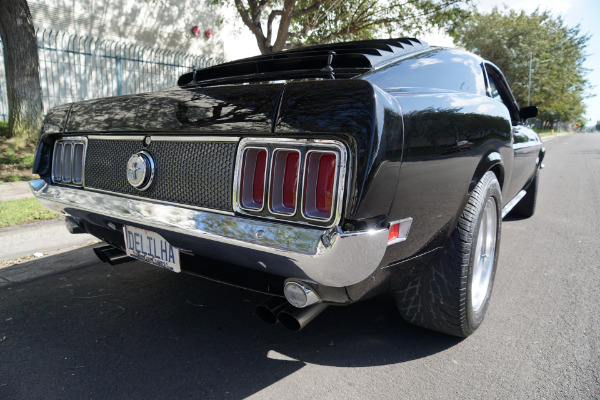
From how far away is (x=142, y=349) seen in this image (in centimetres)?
217

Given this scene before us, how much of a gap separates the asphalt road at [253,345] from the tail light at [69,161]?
0.81 meters

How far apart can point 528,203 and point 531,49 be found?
34185 millimetres

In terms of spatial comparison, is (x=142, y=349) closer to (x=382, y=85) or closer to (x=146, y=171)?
(x=146, y=171)

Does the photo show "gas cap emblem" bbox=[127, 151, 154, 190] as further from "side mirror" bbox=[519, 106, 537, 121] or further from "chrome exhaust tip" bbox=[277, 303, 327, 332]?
"side mirror" bbox=[519, 106, 537, 121]

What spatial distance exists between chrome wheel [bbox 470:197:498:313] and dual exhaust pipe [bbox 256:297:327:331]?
3.93ft

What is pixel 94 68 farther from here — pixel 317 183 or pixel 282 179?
pixel 317 183

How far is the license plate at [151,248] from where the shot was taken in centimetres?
200

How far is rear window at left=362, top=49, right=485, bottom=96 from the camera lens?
209cm

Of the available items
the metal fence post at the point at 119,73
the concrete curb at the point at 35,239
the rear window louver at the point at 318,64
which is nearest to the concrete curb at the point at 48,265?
the concrete curb at the point at 35,239

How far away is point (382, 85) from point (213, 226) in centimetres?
100

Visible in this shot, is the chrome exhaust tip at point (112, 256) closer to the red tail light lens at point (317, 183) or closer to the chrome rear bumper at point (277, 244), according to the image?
the chrome rear bumper at point (277, 244)

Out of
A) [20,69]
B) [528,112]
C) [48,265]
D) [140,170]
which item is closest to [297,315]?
[140,170]

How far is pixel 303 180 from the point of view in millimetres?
1585

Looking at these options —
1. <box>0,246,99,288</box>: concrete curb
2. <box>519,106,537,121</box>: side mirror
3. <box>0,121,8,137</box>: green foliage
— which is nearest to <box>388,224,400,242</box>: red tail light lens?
<box>0,246,99,288</box>: concrete curb
